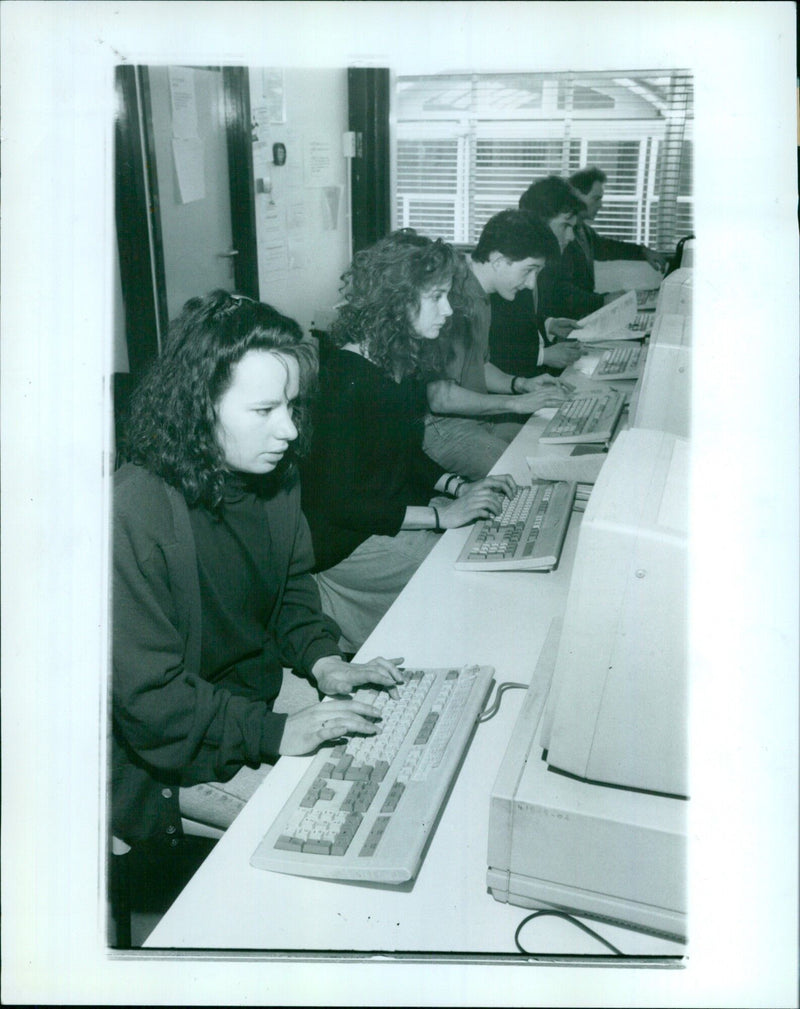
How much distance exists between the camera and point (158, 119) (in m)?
2.41

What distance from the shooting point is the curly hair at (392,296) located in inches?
69.3

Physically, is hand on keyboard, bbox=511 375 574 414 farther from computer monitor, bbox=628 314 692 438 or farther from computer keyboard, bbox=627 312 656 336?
computer monitor, bbox=628 314 692 438

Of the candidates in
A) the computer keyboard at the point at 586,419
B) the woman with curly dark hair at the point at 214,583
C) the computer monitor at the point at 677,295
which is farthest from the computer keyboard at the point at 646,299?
the woman with curly dark hair at the point at 214,583

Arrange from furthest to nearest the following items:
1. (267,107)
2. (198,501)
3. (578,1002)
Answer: (267,107) < (198,501) < (578,1002)

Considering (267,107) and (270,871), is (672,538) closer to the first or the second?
(270,871)

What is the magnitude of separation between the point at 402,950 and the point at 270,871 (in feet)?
0.46

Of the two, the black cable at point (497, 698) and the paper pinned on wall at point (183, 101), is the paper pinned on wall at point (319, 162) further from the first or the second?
the black cable at point (497, 698)

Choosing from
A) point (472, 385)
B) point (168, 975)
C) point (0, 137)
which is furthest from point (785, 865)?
point (472, 385)

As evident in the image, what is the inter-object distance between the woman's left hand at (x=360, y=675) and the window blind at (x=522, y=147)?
2897 mm

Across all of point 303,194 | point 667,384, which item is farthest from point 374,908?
point 303,194

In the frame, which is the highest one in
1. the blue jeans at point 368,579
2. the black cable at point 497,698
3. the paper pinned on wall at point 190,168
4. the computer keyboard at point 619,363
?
the paper pinned on wall at point 190,168

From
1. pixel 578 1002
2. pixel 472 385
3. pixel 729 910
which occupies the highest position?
pixel 472 385

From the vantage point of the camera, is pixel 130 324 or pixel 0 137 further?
pixel 130 324

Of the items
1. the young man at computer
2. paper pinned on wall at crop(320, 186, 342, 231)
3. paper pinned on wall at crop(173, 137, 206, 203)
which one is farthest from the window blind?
paper pinned on wall at crop(173, 137, 206, 203)
